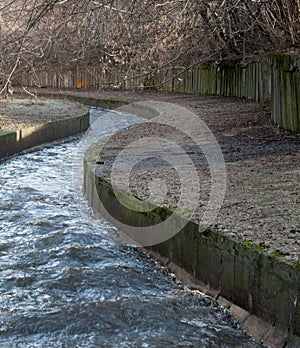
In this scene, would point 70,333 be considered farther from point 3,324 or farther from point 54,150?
point 54,150

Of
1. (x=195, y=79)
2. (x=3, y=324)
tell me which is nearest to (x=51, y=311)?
(x=3, y=324)

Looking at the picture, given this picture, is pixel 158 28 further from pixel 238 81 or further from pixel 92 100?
pixel 92 100

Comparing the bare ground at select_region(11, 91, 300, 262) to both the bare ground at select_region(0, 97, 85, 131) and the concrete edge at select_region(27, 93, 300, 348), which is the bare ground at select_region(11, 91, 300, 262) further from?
the bare ground at select_region(0, 97, 85, 131)

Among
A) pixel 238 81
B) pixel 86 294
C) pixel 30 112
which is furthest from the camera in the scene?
pixel 238 81

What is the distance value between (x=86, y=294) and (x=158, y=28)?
10860 mm

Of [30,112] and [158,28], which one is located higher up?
[158,28]

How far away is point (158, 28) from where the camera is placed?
1507 centimetres

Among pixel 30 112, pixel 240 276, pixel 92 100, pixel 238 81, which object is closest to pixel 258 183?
pixel 240 276

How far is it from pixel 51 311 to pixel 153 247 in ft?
4.60

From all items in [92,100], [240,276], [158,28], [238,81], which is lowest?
[240,276]

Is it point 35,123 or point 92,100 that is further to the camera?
point 92,100

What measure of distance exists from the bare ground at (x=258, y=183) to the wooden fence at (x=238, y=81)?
0.44m

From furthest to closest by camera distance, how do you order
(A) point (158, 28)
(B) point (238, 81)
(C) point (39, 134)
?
(B) point (238, 81) → (A) point (158, 28) → (C) point (39, 134)

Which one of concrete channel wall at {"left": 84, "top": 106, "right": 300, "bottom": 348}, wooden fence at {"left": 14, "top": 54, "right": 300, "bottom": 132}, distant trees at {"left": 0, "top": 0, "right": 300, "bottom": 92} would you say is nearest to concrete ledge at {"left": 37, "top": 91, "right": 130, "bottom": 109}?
wooden fence at {"left": 14, "top": 54, "right": 300, "bottom": 132}
